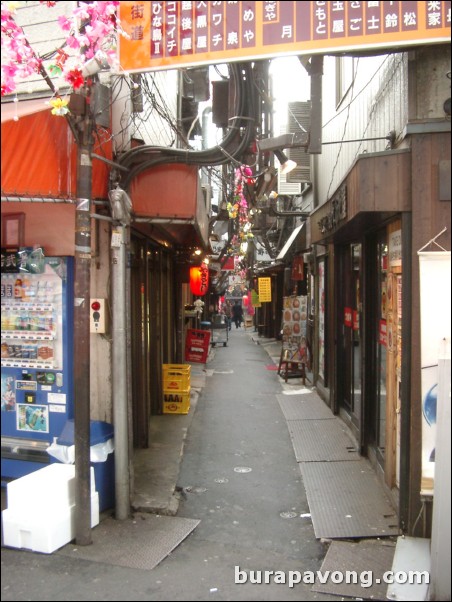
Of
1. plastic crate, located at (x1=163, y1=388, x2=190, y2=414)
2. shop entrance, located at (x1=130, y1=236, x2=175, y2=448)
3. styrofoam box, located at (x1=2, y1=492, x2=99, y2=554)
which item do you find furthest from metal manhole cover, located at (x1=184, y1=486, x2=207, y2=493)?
plastic crate, located at (x1=163, y1=388, x2=190, y2=414)

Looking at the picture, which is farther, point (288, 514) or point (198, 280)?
point (198, 280)

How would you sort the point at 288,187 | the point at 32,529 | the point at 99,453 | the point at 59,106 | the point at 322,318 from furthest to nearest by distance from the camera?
the point at 288,187 → the point at 322,318 → the point at 99,453 → the point at 32,529 → the point at 59,106

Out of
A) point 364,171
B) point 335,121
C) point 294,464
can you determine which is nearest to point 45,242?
point 364,171

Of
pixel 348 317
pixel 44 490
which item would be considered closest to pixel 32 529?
pixel 44 490

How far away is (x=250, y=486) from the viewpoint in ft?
22.2

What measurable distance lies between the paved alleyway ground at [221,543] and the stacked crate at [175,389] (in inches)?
26.3

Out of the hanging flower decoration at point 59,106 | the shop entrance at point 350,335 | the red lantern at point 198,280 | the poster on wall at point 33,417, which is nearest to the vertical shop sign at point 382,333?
the shop entrance at point 350,335

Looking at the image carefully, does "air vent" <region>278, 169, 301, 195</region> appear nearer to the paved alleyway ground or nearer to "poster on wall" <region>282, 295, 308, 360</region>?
"poster on wall" <region>282, 295, 308, 360</region>

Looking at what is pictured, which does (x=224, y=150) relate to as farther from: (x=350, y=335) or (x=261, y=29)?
(x=350, y=335)

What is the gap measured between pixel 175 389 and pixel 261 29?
6.87 m

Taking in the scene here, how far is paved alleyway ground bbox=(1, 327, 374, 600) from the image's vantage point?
423 centimetres

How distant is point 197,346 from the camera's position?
15.4 meters

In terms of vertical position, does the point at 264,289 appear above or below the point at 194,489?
above

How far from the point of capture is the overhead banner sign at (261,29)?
461cm
